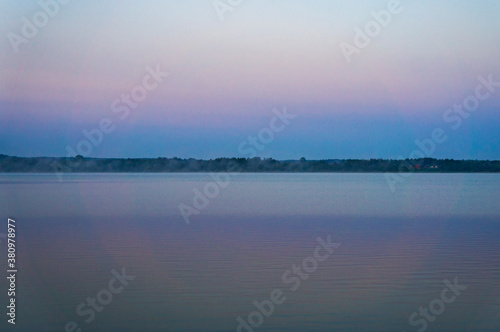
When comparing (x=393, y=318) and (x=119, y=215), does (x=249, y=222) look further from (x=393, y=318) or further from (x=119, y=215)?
(x=393, y=318)

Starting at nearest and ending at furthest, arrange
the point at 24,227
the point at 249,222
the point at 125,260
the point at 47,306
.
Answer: the point at 47,306, the point at 125,260, the point at 24,227, the point at 249,222

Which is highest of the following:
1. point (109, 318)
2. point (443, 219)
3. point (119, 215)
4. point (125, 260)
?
point (119, 215)

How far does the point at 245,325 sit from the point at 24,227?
505 inches

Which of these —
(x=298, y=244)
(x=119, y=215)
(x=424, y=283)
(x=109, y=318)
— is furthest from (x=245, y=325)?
(x=119, y=215)

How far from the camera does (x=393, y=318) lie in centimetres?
949

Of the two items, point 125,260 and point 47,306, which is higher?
point 125,260

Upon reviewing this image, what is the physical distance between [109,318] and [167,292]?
1.52 m

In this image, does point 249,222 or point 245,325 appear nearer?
point 245,325

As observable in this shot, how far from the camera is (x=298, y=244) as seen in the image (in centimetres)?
1634

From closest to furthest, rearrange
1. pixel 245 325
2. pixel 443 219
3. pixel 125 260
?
pixel 245 325, pixel 125 260, pixel 443 219

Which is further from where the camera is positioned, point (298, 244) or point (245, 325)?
point (298, 244)

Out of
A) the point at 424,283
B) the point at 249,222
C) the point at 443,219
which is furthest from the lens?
the point at 443,219

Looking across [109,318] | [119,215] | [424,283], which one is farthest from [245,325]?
[119,215]

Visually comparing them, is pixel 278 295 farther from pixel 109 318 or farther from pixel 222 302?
pixel 109 318
